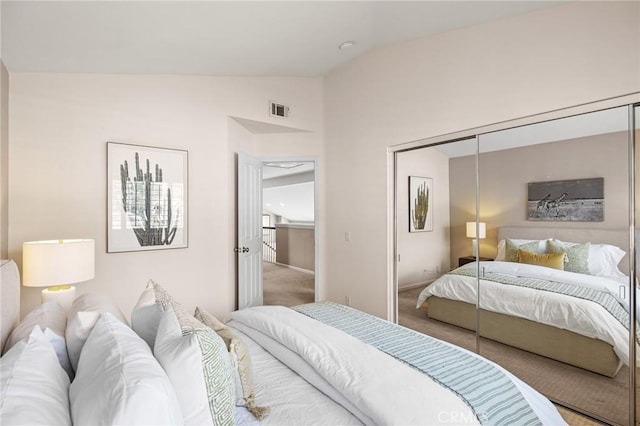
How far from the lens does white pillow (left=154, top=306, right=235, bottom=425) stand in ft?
3.21

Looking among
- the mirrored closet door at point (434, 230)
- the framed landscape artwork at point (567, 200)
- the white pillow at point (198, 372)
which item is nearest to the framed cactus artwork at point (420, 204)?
the mirrored closet door at point (434, 230)

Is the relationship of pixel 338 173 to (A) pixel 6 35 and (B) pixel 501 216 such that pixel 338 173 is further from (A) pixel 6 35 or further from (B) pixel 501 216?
(A) pixel 6 35

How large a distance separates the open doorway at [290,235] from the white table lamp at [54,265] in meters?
3.40

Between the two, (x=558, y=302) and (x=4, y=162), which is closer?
(x=558, y=302)

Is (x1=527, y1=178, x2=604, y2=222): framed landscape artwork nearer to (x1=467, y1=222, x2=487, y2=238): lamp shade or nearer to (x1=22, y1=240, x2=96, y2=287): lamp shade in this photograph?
(x1=467, y1=222, x2=487, y2=238): lamp shade

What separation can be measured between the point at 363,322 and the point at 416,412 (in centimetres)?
90

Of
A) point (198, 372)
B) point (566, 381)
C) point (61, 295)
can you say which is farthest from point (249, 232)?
point (566, 381)

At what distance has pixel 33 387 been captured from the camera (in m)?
0.82

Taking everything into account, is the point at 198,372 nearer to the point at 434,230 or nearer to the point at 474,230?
the point at 474,230

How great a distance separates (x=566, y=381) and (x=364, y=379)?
1884 mm

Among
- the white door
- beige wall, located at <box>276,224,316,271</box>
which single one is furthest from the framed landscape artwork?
beige wall, located at <box>276,224,316,271</box>

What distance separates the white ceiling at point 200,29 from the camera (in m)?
2.09

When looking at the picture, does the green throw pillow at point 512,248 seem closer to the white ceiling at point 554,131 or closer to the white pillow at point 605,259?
the white pillow at point 605,259

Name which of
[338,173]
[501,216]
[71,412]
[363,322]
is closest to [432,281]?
[501,216]
